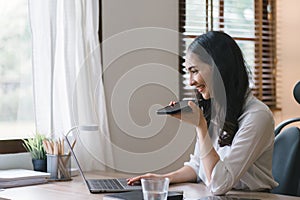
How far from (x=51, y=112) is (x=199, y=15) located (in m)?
1.29

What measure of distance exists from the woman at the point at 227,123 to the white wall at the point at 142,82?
0.79m

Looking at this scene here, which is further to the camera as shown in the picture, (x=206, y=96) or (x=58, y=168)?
(x=58, y=168)

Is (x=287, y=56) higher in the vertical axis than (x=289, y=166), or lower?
higher

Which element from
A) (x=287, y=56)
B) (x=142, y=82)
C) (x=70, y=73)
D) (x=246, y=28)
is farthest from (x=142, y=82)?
(x=287, y=56)

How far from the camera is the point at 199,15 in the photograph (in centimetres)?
372

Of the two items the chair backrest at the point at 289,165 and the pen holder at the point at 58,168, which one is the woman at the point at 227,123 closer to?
the chair backrest at the point at 289,165

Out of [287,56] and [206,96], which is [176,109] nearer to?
[206,96]

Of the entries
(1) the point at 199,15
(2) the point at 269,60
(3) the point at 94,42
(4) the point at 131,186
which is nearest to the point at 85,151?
(3) the point at 94,42

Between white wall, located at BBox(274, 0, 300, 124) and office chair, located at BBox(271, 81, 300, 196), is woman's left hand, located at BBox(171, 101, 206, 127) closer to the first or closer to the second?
office chair, located at BBox(271, 81, 300, 196)

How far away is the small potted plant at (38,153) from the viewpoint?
279cm

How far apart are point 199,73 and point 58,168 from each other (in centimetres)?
81

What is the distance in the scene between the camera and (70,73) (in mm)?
2975

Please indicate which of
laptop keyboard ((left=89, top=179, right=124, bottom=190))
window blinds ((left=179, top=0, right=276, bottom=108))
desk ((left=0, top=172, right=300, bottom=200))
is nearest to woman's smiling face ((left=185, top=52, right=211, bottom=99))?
desk ((left=0, top=172, right=300, bottom=200))

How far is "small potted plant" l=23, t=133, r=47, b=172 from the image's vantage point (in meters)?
2.79
